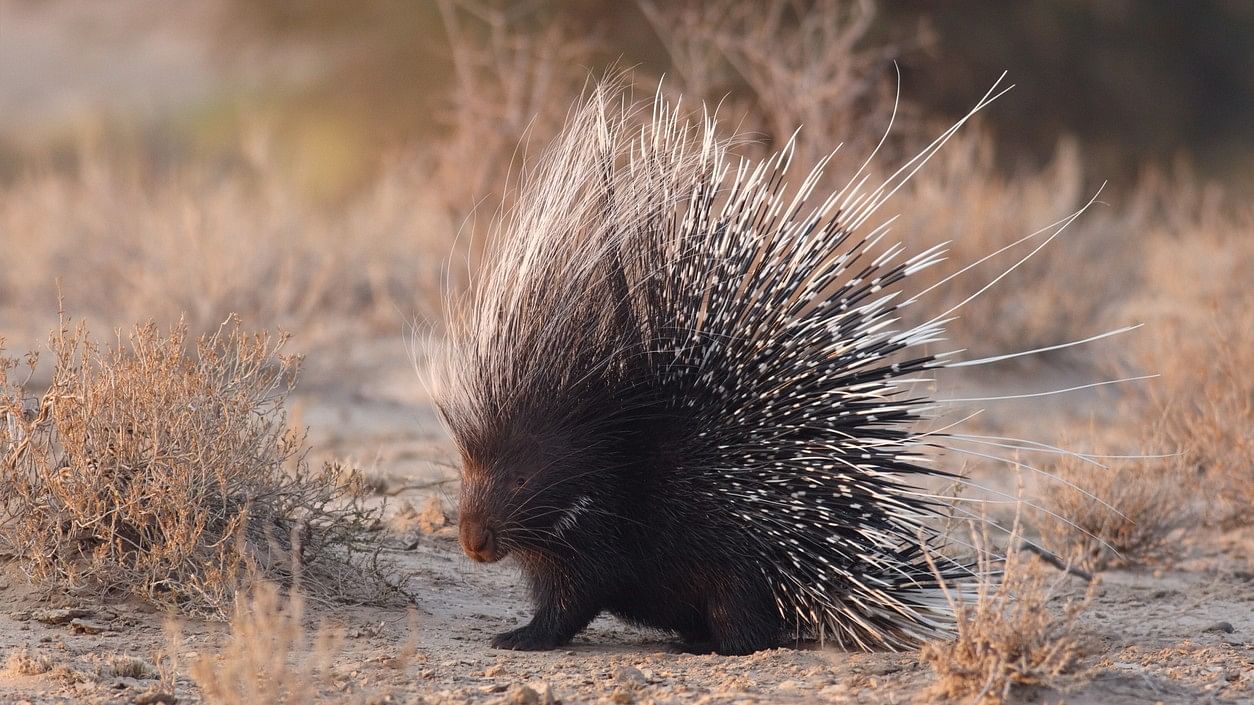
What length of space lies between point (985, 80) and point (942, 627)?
15.5 metres

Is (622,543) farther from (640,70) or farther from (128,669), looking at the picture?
(640,70)

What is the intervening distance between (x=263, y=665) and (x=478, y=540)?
633 mm

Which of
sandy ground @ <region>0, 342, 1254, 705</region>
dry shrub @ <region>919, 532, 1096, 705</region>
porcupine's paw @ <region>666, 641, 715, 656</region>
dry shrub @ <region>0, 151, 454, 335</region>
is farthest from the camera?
dry shrub @ <region>0, 151, 454, 335</region>

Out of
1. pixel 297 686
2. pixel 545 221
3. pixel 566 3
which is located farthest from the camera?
pixel 566 3

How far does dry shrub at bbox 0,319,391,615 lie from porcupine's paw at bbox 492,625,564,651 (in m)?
0.62

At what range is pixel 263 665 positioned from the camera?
11.5 ft

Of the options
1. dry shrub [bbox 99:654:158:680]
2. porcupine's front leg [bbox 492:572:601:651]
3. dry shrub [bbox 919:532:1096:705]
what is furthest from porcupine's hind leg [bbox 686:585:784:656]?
dry shrub [bbox 99:654:158:680]

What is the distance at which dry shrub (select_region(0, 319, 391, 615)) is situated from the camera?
397 cm

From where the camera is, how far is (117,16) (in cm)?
2655

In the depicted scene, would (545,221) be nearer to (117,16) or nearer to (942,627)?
(942,627)

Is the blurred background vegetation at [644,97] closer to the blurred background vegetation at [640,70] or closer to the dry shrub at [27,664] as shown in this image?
the blurred background vegetation at [640,70]

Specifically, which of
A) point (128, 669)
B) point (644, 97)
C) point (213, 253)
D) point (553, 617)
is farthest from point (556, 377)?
point (644, 97)

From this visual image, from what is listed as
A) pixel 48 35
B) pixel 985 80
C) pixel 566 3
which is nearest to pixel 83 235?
pixel 566 3

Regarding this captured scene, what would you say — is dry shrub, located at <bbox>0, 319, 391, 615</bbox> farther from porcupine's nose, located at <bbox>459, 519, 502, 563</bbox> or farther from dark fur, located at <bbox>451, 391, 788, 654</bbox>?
dark fur, located at <bbox>451, 391, 788, 654</bbox>
